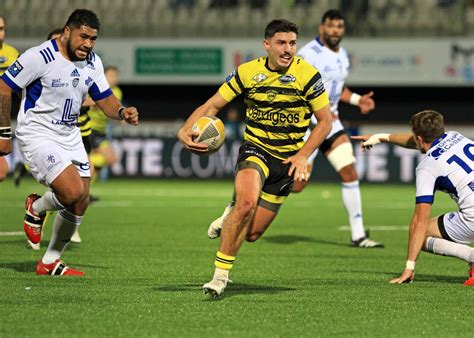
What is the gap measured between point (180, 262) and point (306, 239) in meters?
3.20

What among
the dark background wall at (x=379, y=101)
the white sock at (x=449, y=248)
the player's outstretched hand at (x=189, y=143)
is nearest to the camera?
the player's outstretched hand at (x=189, y=143)

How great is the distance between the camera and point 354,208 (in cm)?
1304

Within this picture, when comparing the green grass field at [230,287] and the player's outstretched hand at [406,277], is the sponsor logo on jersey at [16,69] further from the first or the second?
the player's outstretched hand at [406,277]

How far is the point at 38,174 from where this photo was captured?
912 centimetres

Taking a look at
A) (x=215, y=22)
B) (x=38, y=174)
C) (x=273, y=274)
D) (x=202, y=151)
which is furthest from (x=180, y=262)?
(x=215, y=22)

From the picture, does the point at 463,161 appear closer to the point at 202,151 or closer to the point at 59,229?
the point at 202,151

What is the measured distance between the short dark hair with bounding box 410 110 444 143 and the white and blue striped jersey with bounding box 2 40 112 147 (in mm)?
2763

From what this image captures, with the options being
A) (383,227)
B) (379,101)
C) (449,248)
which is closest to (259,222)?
(449,248)

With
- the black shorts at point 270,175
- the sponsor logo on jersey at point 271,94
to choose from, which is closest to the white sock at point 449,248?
the black shorts at point 270,175

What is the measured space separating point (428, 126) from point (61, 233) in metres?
3.26

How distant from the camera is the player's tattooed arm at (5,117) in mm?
8875

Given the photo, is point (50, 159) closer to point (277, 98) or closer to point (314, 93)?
point (277, 98)

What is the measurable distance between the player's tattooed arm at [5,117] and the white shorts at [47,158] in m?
0.20

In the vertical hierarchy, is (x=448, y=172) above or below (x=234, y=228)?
above
